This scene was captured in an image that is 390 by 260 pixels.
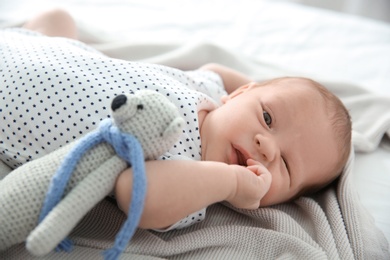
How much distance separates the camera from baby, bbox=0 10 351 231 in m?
0.86

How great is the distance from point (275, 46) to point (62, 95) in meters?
1.01

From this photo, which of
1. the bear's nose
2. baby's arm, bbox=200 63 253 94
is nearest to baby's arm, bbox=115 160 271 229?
the bear's nose

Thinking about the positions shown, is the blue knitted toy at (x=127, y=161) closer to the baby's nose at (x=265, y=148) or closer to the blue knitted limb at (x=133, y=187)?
the blue knitted limb at (x=133, y=187)

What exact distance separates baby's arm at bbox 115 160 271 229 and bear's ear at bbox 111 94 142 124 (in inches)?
3.5

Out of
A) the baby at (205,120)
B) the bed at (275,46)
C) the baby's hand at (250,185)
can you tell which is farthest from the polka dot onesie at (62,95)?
the bed at (275,46)

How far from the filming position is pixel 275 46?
5.52ft

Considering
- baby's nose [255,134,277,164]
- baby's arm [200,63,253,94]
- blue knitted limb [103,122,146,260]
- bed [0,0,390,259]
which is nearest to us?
blue knitted limb [103,122,146,260]

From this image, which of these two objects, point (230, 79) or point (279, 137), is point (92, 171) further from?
point (230, 79)

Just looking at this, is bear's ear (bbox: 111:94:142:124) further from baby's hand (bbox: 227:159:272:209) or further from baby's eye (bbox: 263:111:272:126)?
baby's eye (bbox: 263:111:272:126)

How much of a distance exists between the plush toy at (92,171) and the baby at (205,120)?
97 millimetres

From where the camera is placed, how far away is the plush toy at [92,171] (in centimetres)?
65

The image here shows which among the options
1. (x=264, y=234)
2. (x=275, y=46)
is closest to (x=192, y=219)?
(x=264, y=234)

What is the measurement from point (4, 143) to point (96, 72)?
24 centimetres

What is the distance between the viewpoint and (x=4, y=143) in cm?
88
